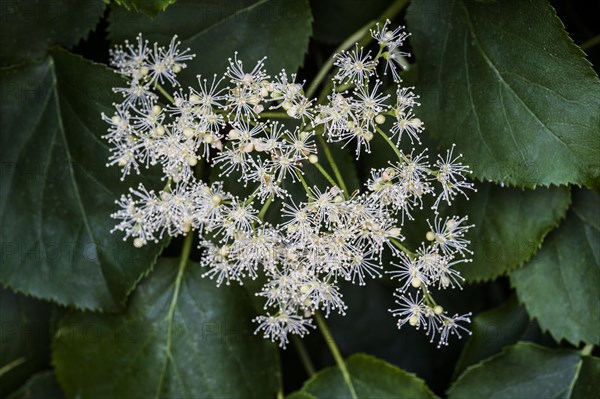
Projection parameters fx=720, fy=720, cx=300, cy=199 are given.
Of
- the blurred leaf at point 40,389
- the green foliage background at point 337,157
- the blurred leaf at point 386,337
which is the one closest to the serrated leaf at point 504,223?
the green foliage background at point 337,157

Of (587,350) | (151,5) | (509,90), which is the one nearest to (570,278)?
(587,350)

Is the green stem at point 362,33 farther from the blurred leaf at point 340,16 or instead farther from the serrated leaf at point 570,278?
the serrated leaf at point 570,278

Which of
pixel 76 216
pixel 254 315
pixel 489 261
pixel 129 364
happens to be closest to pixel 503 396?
pixel 489 261

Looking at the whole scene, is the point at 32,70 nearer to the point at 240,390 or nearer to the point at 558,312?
the point at 240,390

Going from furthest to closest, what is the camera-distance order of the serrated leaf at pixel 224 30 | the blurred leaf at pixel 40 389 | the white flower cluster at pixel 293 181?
1. the blurred leaf at pixel 40 389
2. the serrated leaf at pixel 224 30
3. the white flower cluster at pixel 293 181

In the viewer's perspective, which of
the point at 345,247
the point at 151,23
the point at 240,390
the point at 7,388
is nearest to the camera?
the point at 345,247

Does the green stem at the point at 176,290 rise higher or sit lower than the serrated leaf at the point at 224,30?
lower
